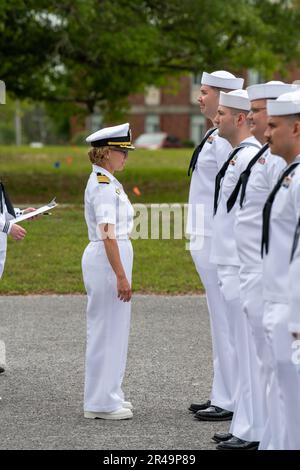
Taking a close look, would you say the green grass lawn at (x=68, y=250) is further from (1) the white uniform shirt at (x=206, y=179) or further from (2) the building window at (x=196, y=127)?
(2) the building window at (x=196, y=127)

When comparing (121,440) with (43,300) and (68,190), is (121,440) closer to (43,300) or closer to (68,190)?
(43,300)

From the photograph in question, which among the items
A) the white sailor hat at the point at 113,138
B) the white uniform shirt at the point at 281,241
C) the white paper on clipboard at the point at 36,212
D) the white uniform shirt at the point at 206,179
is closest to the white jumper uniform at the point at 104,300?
the white sailor hat at the point at 113,138

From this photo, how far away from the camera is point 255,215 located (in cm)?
593

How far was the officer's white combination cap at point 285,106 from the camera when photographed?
5172mm

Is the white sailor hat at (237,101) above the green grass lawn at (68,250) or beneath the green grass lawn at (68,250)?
above

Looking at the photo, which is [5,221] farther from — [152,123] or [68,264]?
[152,123]

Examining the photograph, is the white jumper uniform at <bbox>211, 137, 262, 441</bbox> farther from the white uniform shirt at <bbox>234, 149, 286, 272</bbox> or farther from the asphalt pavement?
the white uniform shirt at <bbox>234, 149, 286, 272</bbox>

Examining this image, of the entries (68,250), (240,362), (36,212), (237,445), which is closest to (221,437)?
(237,445)

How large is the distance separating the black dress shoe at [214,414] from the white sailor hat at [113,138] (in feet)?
6.08

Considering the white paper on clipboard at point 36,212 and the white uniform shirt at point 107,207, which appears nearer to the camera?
the white uniform shirt at point 107,207

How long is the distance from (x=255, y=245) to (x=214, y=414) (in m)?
1.74

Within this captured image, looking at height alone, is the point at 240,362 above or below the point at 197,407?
above

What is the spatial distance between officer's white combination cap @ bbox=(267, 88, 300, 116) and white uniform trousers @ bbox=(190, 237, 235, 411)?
2.22m

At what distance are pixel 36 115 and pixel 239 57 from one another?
63.1 m
